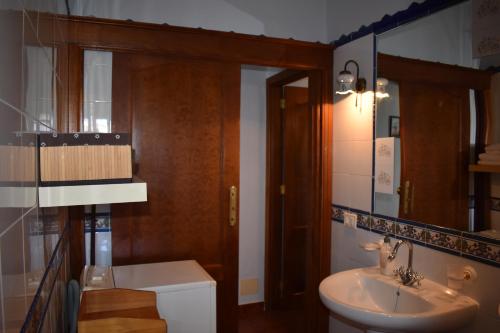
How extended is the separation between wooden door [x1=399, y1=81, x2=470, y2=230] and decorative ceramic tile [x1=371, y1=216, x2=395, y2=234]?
0.10m

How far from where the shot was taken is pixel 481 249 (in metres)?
1.55

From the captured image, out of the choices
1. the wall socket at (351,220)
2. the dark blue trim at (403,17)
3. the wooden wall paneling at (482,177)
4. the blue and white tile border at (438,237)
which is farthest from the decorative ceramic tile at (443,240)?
the dark blue trim at (403,17)

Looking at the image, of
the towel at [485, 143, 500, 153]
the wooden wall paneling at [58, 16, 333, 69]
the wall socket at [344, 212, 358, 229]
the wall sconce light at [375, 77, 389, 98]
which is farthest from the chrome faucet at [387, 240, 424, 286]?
the wooden wall paneling at [58, 16, 333, 69]

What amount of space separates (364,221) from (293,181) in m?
1.10

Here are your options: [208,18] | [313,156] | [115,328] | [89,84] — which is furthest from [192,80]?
[115,328]

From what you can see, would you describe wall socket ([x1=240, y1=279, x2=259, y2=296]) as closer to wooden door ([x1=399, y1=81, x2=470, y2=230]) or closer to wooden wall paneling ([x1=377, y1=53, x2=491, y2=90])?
wooden door ([x1=399, y1=81, x2=470, y2=230])

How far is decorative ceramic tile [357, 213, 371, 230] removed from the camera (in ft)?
7.25

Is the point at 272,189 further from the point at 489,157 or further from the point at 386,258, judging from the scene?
the point at 489,157

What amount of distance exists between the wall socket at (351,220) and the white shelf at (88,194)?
169 centimetres

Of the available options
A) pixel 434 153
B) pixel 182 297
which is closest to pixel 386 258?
pixel 434 153

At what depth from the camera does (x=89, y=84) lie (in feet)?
6.79

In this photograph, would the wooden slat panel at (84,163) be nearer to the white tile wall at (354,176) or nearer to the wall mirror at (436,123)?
the wall mirror at (436,123)

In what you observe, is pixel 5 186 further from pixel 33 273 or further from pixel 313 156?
pixel 313 156

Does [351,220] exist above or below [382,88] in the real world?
below
